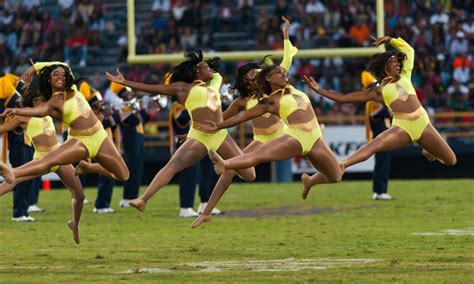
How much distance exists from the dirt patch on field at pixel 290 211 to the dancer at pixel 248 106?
302 centimetres

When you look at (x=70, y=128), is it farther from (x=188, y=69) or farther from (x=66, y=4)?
(x=66, y=4)

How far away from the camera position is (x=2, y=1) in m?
29.6

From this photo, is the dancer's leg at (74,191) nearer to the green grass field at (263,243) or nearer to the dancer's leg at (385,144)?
the green grass field at (263,243)

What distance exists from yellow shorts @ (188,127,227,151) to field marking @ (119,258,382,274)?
1.93 meters

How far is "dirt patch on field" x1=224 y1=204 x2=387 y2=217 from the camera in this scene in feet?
59.0

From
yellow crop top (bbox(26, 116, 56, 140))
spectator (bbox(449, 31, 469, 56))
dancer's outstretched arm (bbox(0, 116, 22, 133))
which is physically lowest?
spectator (bbox(449, 31, 469, 56))

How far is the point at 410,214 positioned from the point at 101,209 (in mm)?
4228

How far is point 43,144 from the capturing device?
15.1m

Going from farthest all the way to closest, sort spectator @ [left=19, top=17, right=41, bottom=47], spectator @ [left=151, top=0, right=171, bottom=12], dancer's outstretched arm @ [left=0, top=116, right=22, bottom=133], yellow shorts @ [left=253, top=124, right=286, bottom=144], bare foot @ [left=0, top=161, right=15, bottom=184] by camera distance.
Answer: spectator @ [left=19, top=17, right=41, bottom=47]
spectator @ [left=151, top=0, right=171, bottom=12]
yellow shorts @ [left=253, top=124, right=286, bottom=144]
dancer's outstretched arm @ [left=0, top=116, right=22, bottom=133]
bare foot @ [left=0, top=161, right=15, bottom=184]

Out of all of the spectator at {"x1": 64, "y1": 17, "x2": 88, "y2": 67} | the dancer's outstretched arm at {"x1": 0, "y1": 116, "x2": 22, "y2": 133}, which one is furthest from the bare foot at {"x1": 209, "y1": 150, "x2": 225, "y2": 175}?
the spectator at {"x1": 64, "y1": 17, "x2": 88, "y2": 67}

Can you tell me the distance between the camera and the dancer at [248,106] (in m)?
14.1

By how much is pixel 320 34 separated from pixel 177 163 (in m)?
11.5

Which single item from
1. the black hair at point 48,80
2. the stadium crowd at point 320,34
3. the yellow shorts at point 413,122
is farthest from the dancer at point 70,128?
the stadium crowd at point 320,34

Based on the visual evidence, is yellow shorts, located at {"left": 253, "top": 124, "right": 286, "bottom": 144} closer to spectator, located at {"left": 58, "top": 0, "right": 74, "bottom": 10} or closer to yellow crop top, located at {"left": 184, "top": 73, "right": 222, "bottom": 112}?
yellow crop top, located at {"left": 184, "top": 73, "right": 222, "bottom": 112}
